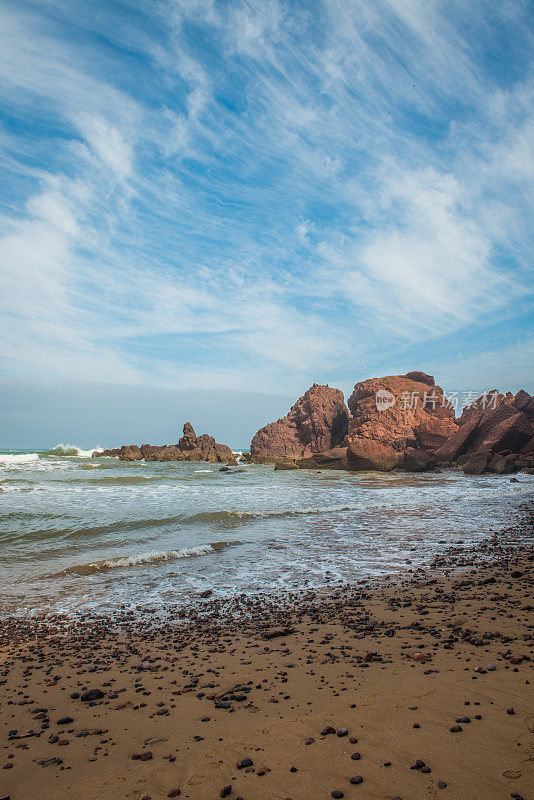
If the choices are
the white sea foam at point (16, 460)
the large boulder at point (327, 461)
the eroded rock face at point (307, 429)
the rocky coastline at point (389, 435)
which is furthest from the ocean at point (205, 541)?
the eroded rock face at point (307, 429)

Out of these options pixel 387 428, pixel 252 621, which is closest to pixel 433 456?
pixel 387 428

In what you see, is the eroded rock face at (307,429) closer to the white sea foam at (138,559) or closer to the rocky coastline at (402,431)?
the rocky coastline at (402,431)

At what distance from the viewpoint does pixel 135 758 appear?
3.21 metres

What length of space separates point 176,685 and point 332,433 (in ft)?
236

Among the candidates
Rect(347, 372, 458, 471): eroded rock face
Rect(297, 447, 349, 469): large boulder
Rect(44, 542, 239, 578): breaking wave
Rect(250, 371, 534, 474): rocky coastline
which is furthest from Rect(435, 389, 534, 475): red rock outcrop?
Rect(44, 542, 239, 578): breaking wave

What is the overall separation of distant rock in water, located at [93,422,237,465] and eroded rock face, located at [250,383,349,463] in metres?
6.37

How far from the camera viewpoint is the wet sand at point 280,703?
286 cm

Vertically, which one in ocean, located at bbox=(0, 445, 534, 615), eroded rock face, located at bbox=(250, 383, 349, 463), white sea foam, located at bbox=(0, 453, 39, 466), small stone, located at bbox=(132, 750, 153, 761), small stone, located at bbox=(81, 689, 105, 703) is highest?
eroded rock face, located at bbox=(250, 383, 349, 463)

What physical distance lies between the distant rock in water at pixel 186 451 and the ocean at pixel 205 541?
5448cm

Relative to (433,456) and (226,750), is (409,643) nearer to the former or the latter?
(226,750)

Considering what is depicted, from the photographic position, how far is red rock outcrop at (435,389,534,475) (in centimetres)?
3828

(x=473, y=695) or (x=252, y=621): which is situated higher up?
(x=473, y=695)

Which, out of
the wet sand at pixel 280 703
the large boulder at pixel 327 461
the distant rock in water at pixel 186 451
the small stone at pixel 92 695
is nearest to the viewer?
the wet sand at pixel 280 703

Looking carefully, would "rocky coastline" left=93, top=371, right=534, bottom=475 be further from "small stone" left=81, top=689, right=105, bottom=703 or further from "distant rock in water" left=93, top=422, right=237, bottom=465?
"small stone" left=81, top=689, right=105, bottom=703
